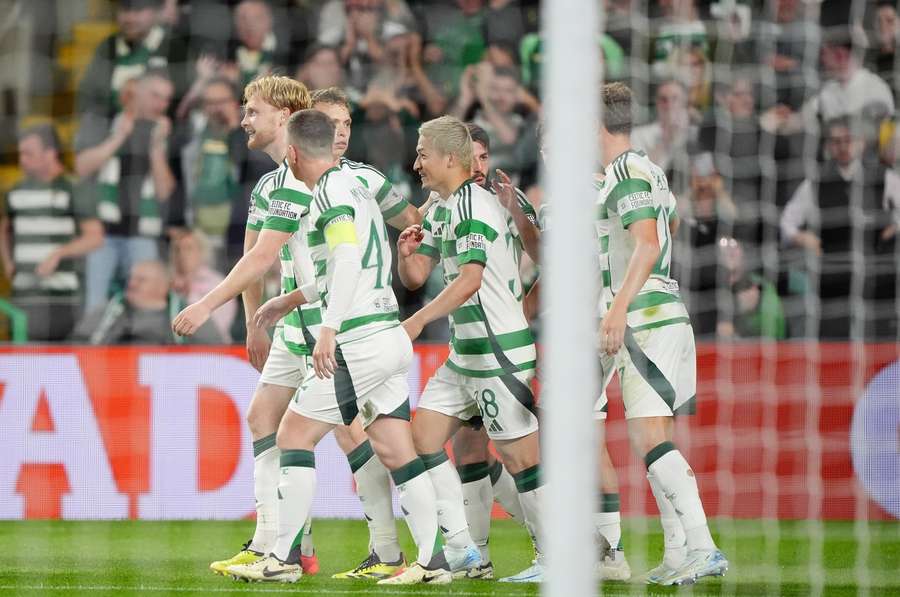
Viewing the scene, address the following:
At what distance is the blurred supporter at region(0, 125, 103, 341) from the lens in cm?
970

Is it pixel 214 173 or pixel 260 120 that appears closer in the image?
pixel 260 120

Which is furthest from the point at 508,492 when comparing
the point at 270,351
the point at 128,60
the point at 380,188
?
the point at 128,60

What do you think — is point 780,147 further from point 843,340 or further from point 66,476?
point 66,476

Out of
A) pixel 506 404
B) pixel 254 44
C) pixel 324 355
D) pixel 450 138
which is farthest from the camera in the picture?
pixel 254 44

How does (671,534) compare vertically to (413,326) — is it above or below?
below

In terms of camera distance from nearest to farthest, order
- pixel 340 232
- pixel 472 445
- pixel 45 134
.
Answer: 1. pixel 340 232
2. pixel 472 445
3. pixel 45 134

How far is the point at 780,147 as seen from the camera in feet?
30.3

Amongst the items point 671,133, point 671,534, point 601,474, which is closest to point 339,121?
point 601,474

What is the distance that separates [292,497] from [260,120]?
5.31ft

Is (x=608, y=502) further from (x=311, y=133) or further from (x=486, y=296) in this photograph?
(x=311, y=133)

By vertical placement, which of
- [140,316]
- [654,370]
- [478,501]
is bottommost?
[478,501]

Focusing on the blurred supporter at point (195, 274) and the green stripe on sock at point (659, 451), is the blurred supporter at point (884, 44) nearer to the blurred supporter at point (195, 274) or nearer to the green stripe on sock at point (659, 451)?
the green stripe on sock at point (659, 451)

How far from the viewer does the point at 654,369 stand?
6023mm

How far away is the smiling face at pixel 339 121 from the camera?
640 cm
